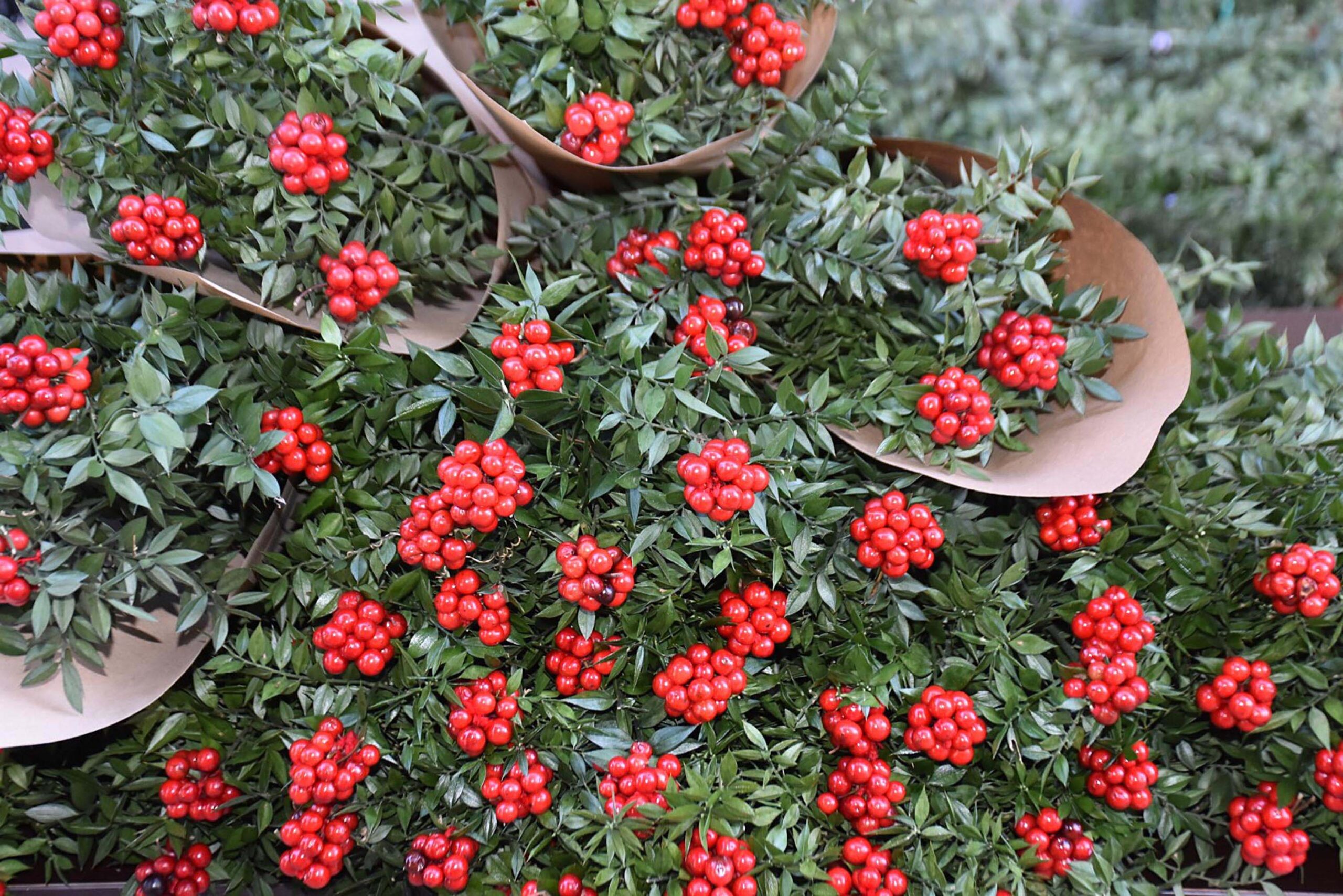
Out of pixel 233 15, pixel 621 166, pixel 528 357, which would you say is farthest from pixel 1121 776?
pixel 233 15

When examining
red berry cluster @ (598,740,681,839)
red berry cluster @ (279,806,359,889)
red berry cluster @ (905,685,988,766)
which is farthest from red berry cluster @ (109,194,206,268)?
red berry cluster @ (905,685,988,766)

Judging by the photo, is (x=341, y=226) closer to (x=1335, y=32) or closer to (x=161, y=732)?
(x=161, y=732)

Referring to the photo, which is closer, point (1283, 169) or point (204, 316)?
point (204, 316)

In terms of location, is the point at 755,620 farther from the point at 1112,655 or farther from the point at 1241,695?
the point at 1241,695

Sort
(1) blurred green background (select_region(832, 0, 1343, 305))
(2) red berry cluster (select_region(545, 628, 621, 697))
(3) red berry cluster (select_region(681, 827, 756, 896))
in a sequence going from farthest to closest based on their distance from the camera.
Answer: (1) blurred green background (select_region(832, 0, 1343, 305)) → (2) red berry cluster (select_region(545, 628, 621, 697)) → (3) red berry cluster (select_region(681, 827, 756, 896))

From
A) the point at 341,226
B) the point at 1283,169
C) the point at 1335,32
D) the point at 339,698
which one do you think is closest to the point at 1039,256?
the point at 1283,169

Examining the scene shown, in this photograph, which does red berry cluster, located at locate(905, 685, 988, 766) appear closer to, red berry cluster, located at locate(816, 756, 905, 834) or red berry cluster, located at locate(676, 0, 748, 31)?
red berry cluster, located at locate(816, 756, 905, 834)

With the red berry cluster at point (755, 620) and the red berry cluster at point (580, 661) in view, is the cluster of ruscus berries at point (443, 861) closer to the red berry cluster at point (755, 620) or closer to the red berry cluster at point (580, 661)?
the red berry cluster at point (580, 661)
